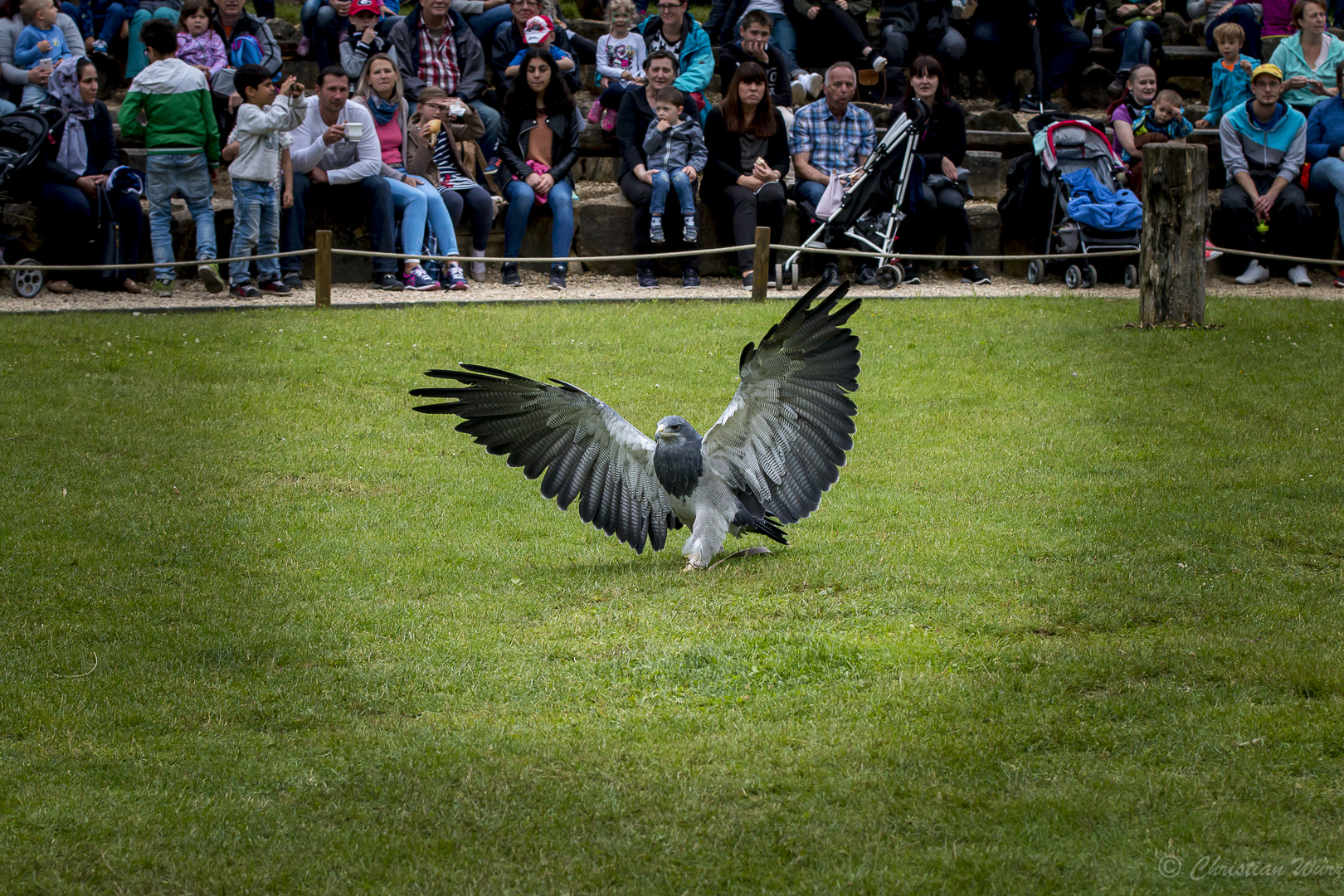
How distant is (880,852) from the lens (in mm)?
3701

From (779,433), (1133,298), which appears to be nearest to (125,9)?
(1133,298)

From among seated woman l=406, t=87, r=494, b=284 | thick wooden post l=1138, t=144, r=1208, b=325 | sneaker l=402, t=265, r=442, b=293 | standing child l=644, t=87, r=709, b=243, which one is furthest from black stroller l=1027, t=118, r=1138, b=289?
sneaker l=402, t=265, r=442, b=293

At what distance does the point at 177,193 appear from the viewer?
12031 mm

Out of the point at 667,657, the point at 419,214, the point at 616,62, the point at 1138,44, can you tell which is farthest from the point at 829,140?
the point at 667,657

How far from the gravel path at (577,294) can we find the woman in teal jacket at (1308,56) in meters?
1.79

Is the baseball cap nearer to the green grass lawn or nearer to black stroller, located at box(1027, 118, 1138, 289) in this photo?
black stroller, located at box(1027, 118, 1138, 289)

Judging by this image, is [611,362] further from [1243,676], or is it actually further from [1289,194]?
[1289,194]

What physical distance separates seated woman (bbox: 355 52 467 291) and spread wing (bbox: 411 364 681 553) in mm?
6509

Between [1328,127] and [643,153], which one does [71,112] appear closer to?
[643,153]

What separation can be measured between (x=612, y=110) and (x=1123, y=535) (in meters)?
9.00

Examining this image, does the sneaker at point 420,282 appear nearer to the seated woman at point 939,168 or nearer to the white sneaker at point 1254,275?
the seated woman at point 939,168

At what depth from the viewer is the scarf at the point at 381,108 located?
12516mm

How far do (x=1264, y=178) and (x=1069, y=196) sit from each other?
6.51ft

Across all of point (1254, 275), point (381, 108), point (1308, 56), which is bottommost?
point (1254, 275)
